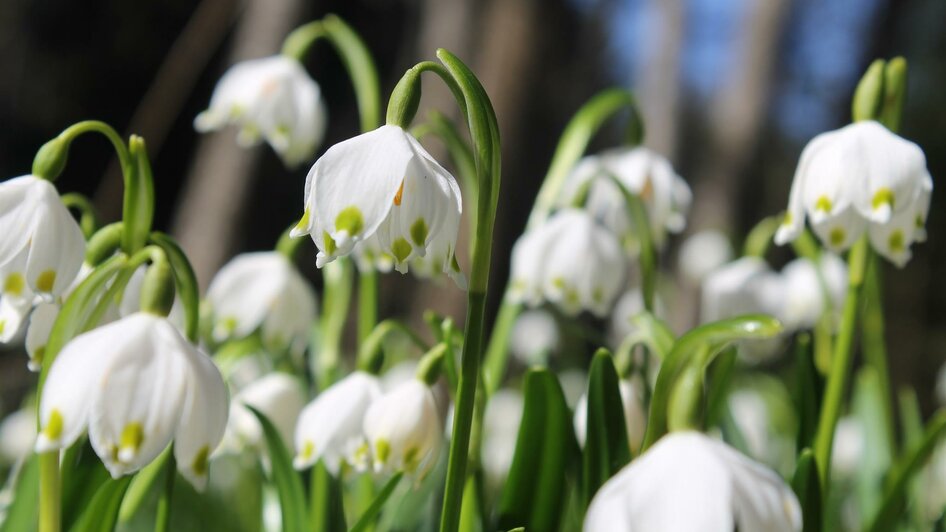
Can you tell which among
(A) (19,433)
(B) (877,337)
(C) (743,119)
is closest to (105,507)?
(B) (877,337)

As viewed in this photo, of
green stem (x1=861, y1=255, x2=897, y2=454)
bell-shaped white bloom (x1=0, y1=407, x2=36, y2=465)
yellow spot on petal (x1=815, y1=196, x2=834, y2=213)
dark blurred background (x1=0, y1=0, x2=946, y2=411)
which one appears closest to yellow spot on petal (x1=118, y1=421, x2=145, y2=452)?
yellow spot on petal (x1=815, y1=196, x2=834, y2=213)

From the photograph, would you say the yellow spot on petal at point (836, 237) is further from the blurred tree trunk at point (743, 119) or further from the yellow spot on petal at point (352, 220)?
the blurred tree trunk at point (743, 119)

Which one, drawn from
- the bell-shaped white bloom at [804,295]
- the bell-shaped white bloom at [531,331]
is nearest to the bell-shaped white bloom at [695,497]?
the bell-shaped white bloom at [804,295]

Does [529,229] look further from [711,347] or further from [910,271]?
[910,271]

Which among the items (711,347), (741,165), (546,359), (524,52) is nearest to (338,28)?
(546,359)

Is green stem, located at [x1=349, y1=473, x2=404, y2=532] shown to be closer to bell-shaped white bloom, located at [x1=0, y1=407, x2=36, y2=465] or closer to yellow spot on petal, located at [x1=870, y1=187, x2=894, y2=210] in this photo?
yellow spot on petal, located at [x1=870, y1=187, x2=894, y2=210]
